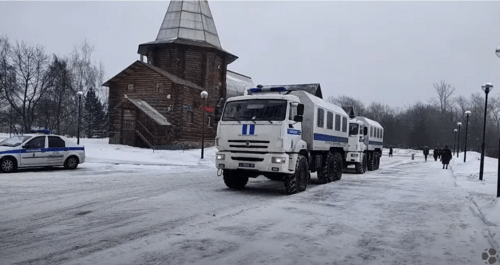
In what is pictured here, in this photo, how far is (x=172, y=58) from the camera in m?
39.0

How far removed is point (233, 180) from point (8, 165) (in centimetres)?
955

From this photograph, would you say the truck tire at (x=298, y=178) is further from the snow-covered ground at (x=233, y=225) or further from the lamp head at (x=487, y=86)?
the lamp head at (x=487, y=86)

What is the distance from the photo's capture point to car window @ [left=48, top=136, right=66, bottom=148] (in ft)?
55.7

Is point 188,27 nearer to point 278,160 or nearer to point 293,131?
point 293,131

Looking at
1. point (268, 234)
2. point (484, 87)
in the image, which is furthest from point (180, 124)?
point (268, 234)

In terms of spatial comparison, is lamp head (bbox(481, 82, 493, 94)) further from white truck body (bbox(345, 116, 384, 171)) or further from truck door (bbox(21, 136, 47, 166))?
truck door (bbox(21, 136, 47, 166))

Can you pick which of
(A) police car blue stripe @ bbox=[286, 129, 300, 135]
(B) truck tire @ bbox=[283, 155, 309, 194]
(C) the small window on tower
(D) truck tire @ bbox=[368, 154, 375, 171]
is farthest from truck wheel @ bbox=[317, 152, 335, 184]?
(C) the small window on tower

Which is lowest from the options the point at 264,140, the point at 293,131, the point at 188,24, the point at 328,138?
the point at 264,140

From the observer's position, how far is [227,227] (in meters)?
7.05

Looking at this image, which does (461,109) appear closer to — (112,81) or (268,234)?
(112,81)

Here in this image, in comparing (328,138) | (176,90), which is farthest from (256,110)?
(176,90)

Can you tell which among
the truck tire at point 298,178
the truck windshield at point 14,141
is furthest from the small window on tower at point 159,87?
the truck tire at point 298,178

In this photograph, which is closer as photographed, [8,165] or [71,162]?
[8,165]

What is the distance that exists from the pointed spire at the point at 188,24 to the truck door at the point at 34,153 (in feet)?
81.7
